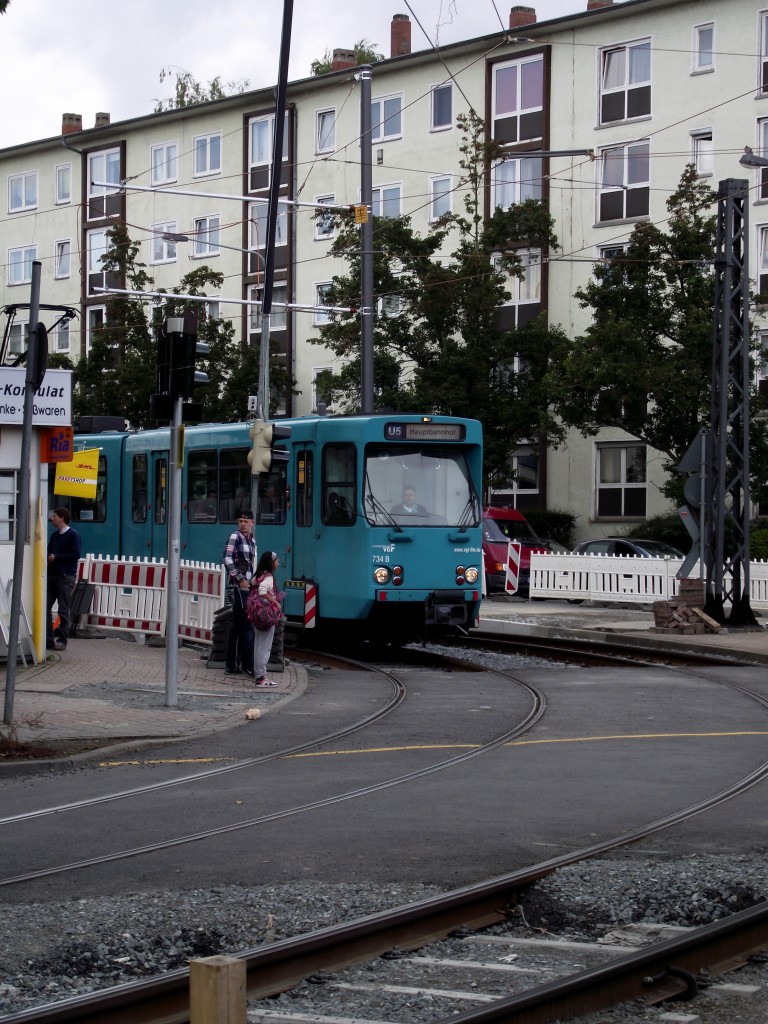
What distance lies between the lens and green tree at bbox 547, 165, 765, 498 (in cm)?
3991

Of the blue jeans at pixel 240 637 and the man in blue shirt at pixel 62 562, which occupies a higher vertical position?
the man in blue shirt at pixel 62 562

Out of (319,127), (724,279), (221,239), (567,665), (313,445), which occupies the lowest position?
(567,665)

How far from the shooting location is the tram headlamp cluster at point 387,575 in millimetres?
20391

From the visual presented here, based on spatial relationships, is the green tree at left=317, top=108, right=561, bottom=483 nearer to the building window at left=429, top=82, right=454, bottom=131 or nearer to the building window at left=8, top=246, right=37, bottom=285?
the building window at left=429, top=82, right=454, bottom=131

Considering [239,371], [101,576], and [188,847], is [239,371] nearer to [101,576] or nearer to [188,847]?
[101,576]

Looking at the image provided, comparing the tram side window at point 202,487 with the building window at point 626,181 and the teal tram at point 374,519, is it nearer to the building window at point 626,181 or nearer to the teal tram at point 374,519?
the teal tram at point 374,519

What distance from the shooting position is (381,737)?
1314 centimetres

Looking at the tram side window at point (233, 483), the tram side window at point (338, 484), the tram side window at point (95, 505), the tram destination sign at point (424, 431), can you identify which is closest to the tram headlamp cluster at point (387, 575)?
the tram side window at point (338, 484)

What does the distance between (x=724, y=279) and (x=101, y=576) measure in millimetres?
10921

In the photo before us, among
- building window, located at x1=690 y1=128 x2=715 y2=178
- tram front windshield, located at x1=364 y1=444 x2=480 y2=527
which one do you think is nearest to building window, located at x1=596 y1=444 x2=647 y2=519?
building window, located at x1=690 y1=128 x2=715 y2=178

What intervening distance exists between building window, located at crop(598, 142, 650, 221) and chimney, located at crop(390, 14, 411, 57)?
10.6m

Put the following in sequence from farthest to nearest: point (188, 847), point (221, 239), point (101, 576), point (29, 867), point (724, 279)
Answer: point (221, 239) → point (724, 279) → point (101, 576) → point (188, 847) → point (29, 867)

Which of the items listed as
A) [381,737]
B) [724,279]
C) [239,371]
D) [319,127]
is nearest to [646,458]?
[239,371]

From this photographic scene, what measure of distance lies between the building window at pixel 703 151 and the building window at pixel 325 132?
13702 millimetres
